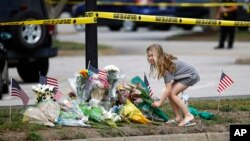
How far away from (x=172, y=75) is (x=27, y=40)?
20.6 feet

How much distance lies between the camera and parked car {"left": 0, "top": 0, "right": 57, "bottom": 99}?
48.7 ft

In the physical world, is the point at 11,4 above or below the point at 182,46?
above

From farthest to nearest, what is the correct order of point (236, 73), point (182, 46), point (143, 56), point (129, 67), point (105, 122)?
point (182, 46) → point (143, 56) → point (129, 67) → point (236, 73) → point (105, 122)

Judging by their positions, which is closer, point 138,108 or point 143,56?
point 138,108

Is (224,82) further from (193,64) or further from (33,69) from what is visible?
(193,64)

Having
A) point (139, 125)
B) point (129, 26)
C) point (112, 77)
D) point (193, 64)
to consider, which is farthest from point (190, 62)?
point (129, 26)

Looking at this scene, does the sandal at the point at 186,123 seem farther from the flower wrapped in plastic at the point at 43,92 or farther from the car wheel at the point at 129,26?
the car wheel at the point at 129,26

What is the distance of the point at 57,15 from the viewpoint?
25.9 m

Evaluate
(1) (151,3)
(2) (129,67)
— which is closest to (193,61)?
(2) (129,67)

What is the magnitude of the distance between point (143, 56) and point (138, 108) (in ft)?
41.9

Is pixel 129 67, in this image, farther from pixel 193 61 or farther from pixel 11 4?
pixel 11 4

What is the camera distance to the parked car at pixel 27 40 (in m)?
14.8

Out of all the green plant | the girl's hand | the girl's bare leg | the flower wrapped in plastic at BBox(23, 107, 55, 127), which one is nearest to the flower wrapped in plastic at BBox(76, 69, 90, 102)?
the flower wrapped in plastic at BBox(23, 107, 55, 127)

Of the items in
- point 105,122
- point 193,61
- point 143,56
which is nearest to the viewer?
point 105,122
